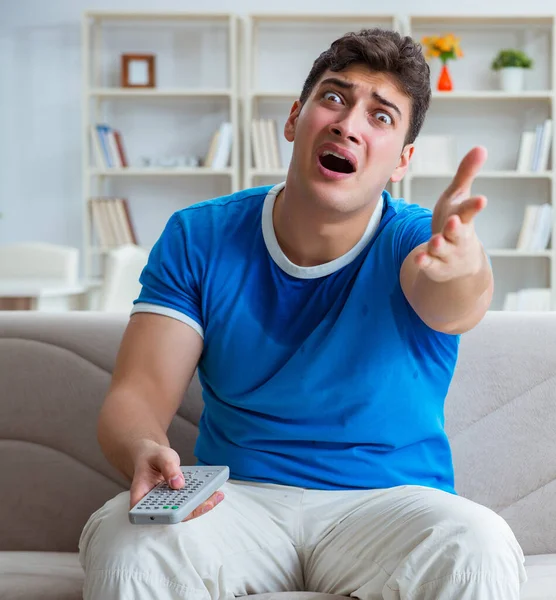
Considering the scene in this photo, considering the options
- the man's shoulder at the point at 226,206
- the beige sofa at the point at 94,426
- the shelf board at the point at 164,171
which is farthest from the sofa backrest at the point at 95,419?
the shelf board at the point at 164,171

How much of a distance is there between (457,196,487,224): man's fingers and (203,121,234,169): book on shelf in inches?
163

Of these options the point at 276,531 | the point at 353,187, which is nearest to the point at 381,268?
the point at 353,187

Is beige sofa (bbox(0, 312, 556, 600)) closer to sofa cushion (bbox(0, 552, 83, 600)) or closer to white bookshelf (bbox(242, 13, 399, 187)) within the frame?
sofa cushion (bbox(0, 552, 83, 600))

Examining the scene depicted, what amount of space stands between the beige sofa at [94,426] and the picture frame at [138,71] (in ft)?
12.5

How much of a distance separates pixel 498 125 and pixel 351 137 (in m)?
4.21

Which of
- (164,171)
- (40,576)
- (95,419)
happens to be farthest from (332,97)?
(164,171)

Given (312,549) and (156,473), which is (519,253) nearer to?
(312,549)

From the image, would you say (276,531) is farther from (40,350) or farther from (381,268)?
(40,350)

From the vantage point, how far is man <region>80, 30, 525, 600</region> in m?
1.07

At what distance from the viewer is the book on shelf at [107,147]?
5.03 meters

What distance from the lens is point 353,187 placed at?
4.22 feet

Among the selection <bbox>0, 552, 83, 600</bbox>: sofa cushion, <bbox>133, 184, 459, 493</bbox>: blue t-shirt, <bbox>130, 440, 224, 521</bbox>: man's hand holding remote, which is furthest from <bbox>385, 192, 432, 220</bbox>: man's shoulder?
<bbox>0, 552, 83, 600</bbox>: sofa cushion

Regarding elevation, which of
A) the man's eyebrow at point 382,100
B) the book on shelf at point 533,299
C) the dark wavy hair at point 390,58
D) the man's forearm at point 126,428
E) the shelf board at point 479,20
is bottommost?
the book on shelf at point 533,299

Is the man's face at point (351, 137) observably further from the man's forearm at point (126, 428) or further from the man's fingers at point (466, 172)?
the man's forearm at point (126, 428)
